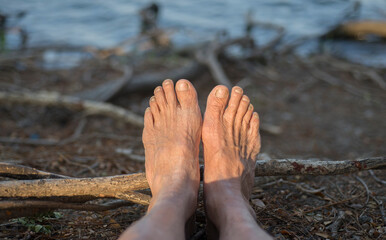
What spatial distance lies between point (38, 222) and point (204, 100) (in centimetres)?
316

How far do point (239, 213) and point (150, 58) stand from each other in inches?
195

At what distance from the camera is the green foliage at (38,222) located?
1.60m

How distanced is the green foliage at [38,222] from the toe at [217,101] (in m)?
0.97

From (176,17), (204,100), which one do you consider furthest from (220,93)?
(176,17)

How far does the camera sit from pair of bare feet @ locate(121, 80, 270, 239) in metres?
1.28

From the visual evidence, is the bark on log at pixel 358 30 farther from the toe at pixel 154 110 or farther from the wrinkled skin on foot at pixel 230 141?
the toe at pixel 154 110

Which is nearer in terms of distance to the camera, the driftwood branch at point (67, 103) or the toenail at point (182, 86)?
the toenail at point (182, 86)

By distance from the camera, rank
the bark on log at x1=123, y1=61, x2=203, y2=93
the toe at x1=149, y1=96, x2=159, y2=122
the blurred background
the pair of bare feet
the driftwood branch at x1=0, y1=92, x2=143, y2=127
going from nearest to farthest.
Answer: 1. the pair of bare feet
2. the blurred background
3. the toe at x1=149, y1=96, x2=159, y2=122
4. the driftwood branch at x1=0, y1=92, x2=143, y2=127
5. the bark on log at x1=123, y1=61, x2=203, y2=93

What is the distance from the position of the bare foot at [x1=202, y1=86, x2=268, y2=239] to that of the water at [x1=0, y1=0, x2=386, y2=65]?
212 inches

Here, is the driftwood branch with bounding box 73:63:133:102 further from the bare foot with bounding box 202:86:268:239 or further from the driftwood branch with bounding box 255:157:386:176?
the driftwood branch with bounding box 255:157:386:176

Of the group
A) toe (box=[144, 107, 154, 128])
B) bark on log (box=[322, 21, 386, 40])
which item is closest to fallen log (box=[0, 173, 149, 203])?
toe (box=[144, 107, 154, 128])

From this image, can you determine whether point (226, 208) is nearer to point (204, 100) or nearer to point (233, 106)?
point (233, 106)

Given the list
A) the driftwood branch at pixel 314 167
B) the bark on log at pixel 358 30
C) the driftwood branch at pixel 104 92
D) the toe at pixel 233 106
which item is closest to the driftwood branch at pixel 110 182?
the driftwood branch at pixel 314 167

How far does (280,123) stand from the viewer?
4227 millimetres
